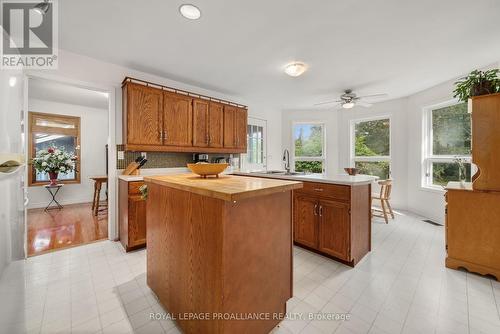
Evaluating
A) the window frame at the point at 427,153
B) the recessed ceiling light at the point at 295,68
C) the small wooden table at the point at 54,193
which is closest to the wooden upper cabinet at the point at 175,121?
the recessed ceiling light at the point at 295,68

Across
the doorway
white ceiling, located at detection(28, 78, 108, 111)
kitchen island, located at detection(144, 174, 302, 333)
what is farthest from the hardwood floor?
white ceiling, located at detection(28, 78, 108, 111)

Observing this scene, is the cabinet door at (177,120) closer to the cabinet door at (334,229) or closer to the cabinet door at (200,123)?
the cabinet door at (200,123)

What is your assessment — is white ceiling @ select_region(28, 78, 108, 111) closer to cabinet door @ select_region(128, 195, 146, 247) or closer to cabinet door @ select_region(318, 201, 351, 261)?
cabinet door @ select_region(128, 195, 146, 247)

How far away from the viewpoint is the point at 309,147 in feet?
18.3

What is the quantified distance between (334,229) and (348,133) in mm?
3647

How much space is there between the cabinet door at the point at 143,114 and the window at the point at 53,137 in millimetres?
3494

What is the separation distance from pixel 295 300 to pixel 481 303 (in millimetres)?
1472

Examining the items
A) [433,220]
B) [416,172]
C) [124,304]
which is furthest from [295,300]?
[416,172]

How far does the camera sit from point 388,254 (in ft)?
8.13

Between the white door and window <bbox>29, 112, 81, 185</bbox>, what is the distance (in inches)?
164

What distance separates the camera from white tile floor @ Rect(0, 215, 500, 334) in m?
1.40

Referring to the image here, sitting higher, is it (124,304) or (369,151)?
(369,151)

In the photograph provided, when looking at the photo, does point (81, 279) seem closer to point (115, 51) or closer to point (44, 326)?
point (44, 326)

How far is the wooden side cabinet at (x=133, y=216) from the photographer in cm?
249
